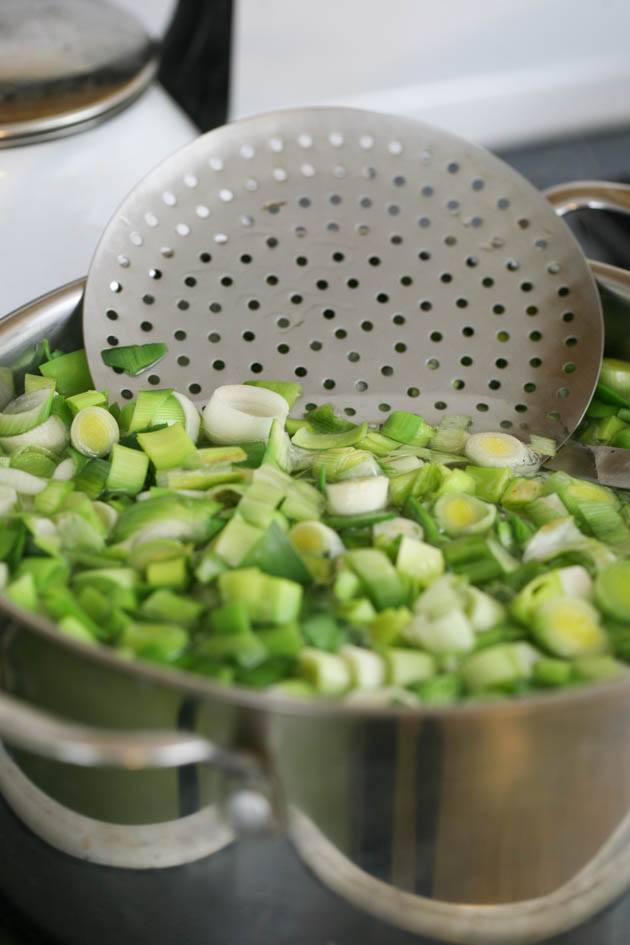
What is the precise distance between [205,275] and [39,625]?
0.49 meters

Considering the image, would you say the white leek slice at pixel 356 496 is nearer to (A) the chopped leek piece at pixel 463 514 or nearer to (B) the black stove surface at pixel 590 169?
(A) the chopped leek piece at pixel 463 514

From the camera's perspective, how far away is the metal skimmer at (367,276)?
100cm

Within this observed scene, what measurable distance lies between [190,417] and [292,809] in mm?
434

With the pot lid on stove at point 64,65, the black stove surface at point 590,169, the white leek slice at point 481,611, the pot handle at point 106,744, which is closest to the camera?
the pot handle at point 106,744

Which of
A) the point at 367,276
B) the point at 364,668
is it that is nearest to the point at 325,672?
the point at 364,668

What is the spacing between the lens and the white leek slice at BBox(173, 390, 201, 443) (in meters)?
0.95

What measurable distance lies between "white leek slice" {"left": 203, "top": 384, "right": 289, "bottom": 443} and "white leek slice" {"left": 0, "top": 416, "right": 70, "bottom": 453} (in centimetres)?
12

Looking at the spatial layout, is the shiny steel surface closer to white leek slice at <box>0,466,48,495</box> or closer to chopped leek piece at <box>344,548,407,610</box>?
chopped leek piece at <box>344,548,407,610</box>

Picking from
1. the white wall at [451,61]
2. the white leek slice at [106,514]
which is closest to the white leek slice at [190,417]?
the white leek slice at [106,514]

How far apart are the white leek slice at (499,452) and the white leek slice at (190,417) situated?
226mm

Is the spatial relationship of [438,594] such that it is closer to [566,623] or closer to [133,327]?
[566,623]

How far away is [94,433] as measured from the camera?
921mm

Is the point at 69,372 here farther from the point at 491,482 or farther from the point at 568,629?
the point at 568,629

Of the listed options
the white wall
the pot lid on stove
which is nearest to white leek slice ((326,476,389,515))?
the pot lid on stove
